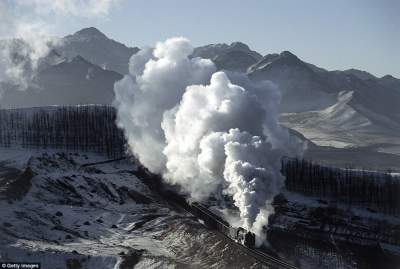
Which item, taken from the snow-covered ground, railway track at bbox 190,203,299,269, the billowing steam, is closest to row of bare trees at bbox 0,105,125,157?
the billowing steam

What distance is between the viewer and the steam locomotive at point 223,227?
73.4m

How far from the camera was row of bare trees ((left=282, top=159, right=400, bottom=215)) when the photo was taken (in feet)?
363

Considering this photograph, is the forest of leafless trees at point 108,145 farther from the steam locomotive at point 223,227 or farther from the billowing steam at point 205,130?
the steam locomotive at point 223,227

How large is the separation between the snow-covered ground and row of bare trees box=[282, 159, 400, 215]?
27816 mm

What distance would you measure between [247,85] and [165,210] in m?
30.4

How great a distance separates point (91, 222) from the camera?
9081 centimetres

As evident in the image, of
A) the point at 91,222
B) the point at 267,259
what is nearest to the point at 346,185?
the point at 91,222

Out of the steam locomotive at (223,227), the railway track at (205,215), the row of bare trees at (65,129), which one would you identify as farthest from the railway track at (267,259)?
the row of bare trees at (65,129)

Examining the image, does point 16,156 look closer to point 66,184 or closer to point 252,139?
point 66,184

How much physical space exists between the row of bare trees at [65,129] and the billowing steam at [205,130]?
5.26m

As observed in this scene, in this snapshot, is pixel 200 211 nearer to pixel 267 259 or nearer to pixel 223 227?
pixel 223 227

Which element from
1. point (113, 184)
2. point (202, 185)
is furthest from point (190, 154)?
point (113, 184)

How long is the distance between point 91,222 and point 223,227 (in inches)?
766

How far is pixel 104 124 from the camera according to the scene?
149 meters
